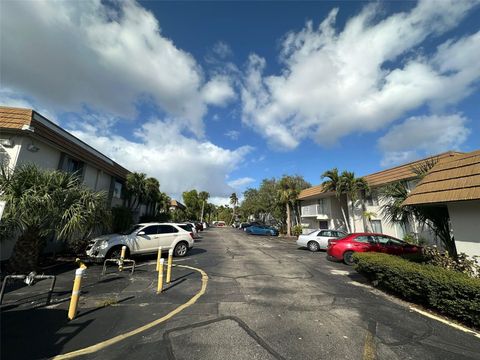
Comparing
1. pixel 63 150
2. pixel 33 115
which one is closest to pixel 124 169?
pixel 63 150

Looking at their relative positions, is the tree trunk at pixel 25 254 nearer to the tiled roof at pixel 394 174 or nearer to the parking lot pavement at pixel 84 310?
the parking lot pavement at pixel 84 310

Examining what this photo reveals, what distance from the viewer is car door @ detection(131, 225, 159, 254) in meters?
10.4

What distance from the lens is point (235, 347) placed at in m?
3.60

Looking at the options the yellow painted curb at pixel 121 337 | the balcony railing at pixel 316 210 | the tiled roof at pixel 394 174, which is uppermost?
the tiled roof at pixel 394 174

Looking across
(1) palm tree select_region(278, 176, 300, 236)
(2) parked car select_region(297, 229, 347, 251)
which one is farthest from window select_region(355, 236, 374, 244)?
(1) palm tree select_region(278, 176, 300, 236)

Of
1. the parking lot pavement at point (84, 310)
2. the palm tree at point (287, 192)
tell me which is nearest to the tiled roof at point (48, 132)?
the parking lot pavement at point (84, 310)

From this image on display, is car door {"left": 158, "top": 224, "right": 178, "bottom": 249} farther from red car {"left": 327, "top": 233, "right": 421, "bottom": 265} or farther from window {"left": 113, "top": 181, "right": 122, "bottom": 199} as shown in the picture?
window {"left": 113, "top": 181, "right": 122, "bottom": 199}

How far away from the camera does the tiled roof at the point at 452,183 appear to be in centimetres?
572

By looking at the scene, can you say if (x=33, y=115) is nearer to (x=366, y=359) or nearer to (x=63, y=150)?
(x=63, y=150)

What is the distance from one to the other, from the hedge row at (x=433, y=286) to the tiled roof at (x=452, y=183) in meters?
1.84

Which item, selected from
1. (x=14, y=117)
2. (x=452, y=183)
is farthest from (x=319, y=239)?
(x=14, y=117)

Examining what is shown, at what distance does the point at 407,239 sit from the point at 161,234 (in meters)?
16.1

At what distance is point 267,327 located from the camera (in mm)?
4301

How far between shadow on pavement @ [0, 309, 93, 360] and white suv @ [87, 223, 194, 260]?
482 centimetres
